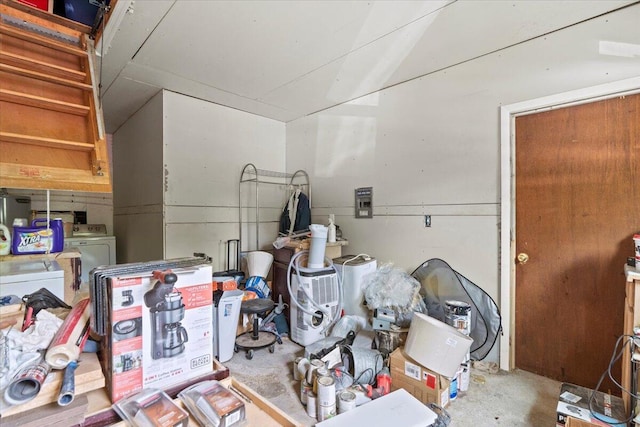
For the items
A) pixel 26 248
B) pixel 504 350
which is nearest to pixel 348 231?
pixel 504 350

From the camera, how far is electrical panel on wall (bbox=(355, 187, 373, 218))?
11.2ft

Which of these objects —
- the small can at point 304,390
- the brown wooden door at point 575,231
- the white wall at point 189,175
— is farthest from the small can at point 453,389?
the white wall at point 189,175

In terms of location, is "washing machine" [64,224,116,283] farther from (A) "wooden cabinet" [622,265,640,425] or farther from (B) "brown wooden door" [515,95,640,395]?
(A) "wooden cabinet" [622,265,640,425]

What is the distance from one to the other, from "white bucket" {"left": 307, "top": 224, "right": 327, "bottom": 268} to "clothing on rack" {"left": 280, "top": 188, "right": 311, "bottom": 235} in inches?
38.0

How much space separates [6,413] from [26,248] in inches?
82.0

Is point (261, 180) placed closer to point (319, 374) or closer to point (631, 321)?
point (319, 374)

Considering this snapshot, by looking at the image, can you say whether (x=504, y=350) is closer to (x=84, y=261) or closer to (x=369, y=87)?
(x=369, y=87)

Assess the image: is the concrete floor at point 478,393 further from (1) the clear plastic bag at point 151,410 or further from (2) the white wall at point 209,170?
(2) the white wall at point 209,170

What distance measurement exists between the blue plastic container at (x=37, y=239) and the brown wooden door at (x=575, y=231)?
3.88 m

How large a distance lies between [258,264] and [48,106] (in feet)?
7.44

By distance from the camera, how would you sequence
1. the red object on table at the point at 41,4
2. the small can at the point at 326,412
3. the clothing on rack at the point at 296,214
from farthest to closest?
the clothing on rack at the point at 296,214 → the red object on table at the point at 41,4 → the small can at the point at 326,412

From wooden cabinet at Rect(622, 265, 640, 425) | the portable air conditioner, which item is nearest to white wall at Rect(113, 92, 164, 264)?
the portable air conditioner

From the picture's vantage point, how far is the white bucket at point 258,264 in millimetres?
Answer: 3512

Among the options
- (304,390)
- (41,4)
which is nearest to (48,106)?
(41,4)
